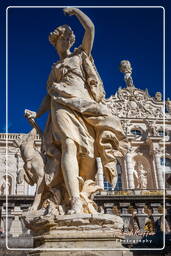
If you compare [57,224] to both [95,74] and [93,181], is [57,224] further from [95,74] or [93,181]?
[95,74]

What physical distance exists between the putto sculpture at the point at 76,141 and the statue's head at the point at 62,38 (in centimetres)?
31

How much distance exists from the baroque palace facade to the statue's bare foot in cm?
1492

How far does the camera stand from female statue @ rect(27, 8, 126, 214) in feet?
14.0

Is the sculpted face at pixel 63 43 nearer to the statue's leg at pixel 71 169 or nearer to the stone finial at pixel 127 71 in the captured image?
the statue's leg at pixel 71 169

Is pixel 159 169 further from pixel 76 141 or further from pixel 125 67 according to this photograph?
pixel 76 141

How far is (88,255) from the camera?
133 inches

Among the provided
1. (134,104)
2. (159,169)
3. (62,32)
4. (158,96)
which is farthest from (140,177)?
(62,32)

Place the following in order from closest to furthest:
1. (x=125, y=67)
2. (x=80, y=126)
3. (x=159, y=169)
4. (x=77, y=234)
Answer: (x=77, y=234) < (x=80, y=126) < (x=159, y=169) < (x=125, y=67)

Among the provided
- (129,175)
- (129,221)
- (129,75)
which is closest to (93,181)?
(129,221)

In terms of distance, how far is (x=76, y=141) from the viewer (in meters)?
4.30

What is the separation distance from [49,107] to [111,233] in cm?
234

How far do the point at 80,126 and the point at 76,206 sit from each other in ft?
3.83

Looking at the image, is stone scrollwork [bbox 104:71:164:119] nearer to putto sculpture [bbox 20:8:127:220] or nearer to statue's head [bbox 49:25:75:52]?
statue's head [bbox 49:25:75:52]

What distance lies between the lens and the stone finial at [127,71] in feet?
123
